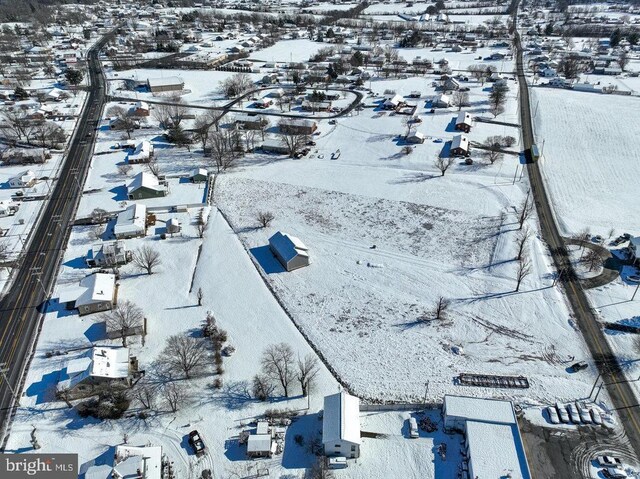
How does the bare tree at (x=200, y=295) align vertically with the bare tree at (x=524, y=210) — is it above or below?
A: below

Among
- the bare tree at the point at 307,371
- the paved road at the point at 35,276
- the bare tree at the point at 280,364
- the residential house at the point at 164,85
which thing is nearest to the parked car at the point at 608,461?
the bare tree at the point at 307,371

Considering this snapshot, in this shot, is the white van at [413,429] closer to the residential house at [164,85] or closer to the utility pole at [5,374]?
the utility pole at [5,374]

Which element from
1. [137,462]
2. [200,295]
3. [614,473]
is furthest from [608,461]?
[200,295]

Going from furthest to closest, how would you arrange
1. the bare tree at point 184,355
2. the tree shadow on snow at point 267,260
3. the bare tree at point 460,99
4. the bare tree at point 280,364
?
the bare tree at point 460,99 → the tree shadow on snow at point 267,260 → the bare tree at point 184,355 → the bare tree at point 280,364

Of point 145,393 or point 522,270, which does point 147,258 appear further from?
point 522,270

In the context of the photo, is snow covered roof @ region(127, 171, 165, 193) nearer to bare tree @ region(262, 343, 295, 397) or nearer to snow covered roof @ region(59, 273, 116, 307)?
snow covered roof @ region(59, 273, 116, 307)

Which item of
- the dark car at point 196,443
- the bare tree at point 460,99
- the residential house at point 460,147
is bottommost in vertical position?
the dark car at point 196,443
